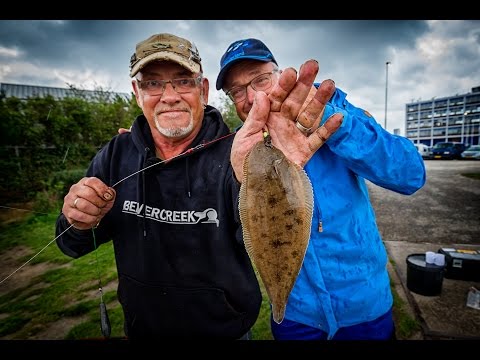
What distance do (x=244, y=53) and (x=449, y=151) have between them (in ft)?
104

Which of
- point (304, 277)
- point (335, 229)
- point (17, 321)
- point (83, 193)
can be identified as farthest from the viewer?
point (17, 321)

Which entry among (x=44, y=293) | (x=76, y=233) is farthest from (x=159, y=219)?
(x=44, y=293)

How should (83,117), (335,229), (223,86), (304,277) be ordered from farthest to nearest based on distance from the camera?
(83,117), (223,86), (304,277), (335,229)

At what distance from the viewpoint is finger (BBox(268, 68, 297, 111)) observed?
1.40 metres

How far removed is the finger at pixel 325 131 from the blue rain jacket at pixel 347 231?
45 cm

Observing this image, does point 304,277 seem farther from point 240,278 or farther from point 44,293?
point 44,293

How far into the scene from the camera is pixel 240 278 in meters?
2.04

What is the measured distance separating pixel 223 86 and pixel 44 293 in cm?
490

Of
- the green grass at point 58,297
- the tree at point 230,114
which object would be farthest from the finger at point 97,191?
the tree at point 230,114

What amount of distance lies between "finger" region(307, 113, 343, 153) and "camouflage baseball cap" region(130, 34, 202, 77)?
1355 millimetres

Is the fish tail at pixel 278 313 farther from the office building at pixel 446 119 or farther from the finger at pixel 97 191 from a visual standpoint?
the office building at pixel 446 119

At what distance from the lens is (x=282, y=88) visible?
1.45 meters
